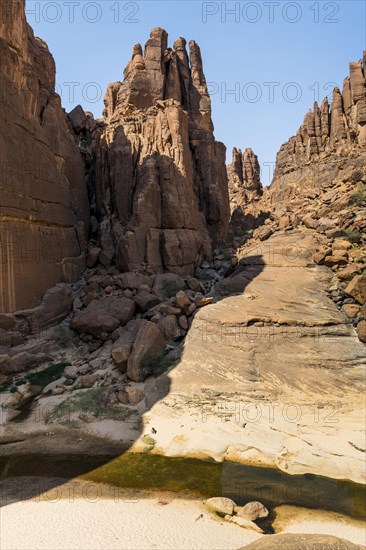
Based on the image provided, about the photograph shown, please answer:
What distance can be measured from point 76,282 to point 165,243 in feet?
23.0

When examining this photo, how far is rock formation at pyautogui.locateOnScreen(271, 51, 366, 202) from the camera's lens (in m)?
41.3

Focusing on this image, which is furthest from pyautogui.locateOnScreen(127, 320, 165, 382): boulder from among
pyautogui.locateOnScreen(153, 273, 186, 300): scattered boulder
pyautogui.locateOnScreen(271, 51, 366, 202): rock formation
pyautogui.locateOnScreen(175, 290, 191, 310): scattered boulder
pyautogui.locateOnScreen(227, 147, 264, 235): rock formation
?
pyautogui.locateOnScreen(271, 51, 366, 202): rock formation

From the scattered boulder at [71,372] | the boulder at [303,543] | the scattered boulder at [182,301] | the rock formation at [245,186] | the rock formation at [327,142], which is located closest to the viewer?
the boulder at [303,543]

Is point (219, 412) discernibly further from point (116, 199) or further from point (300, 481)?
point (116, 199)

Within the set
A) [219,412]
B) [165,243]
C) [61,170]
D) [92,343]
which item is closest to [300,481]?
[219,412]

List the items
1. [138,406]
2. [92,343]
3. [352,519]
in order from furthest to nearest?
[92,343], [138,406], [352,519]

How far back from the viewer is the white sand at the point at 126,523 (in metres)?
7.93

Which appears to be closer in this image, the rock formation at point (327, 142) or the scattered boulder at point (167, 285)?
the scattered boulder at point (167, 285)

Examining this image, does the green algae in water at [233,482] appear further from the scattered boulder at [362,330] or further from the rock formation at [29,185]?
the rock formation at [29,185]

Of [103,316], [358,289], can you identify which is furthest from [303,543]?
[103,316]

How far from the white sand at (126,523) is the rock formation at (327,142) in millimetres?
34897

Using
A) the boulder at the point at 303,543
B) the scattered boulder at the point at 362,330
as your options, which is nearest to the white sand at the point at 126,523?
the boulder at the point at 303,543

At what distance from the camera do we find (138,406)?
49.4ft

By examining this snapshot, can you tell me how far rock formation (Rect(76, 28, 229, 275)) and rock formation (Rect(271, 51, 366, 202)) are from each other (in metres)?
15.4
